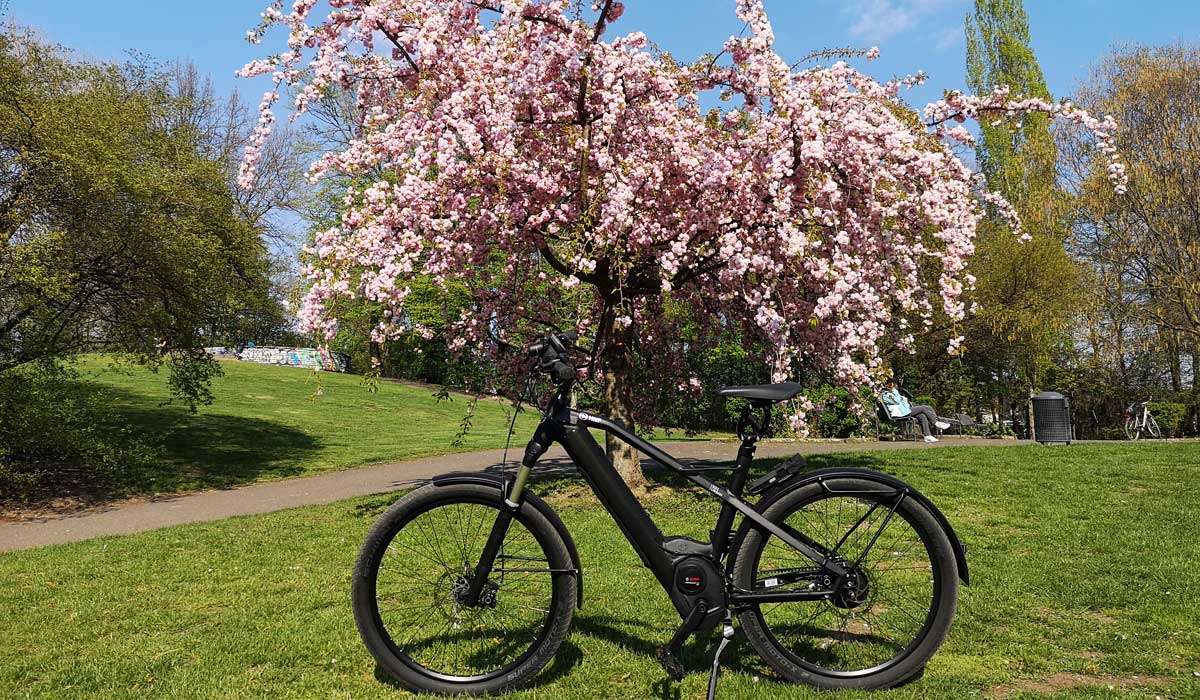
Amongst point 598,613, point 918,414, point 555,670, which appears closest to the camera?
point 555,670

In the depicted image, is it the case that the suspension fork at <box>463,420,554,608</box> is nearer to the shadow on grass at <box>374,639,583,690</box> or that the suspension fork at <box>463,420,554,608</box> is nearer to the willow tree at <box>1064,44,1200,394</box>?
the shadow on grass at <box>374,639,583,690</box>

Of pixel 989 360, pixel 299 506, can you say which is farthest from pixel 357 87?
pixel 989 360

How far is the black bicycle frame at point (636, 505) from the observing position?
123 inches

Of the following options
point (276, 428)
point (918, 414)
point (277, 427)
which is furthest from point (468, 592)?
point (277, 427)

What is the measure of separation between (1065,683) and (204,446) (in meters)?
16.4

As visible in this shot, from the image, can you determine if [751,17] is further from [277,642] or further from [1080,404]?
[1080,404]

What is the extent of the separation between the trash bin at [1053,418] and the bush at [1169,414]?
8.40 metres

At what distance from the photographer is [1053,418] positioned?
13.5 meters

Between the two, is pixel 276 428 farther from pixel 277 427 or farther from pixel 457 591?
pixel 457 591

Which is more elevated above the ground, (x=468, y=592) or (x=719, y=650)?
(x=468, y=592)

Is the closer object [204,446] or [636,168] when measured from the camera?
[636,168]

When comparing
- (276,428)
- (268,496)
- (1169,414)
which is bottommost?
(268,496)

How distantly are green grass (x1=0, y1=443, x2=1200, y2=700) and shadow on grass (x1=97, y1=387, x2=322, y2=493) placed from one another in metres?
4.96

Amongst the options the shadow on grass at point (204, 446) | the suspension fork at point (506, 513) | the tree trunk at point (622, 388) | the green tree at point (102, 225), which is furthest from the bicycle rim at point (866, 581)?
the shadow on grass at point (204, 446)
